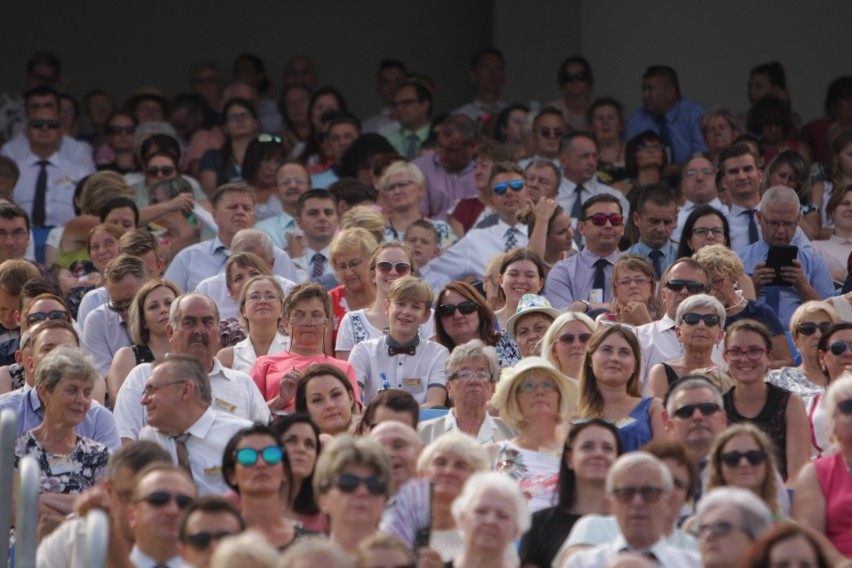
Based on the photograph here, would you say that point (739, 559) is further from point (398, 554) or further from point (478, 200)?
point (478, 200)

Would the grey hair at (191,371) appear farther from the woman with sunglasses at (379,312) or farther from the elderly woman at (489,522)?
the elderly woman at (489,522)

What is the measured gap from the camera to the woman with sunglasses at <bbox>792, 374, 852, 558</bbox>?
7.72 m

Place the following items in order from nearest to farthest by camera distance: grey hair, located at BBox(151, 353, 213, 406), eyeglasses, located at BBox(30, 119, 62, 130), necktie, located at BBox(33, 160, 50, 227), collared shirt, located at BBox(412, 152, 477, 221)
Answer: grey hair, located at BBox(151, 353, 213, 406) < necktie, located at BBox(33, 160, 50, 227) < collared shirt, located at BBox(412, 152, 477, 221) < eyeglasses, located at BBox(30, 119, 62, 130)

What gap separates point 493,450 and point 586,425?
2.48 feet

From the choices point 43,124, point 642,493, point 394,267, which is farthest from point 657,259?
point 43,124

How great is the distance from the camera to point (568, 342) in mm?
9156

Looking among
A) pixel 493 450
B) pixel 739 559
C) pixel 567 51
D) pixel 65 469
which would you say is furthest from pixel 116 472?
pixel 567 51

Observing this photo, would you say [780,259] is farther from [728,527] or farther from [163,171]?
[163,171]

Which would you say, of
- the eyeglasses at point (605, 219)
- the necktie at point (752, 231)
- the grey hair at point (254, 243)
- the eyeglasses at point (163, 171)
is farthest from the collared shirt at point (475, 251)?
the eyeglasses at point (163, 171)

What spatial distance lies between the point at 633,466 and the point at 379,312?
3702 millimetres

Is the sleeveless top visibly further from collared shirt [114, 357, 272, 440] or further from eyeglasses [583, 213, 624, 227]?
eyeglasses [583, 213, 624, 227]

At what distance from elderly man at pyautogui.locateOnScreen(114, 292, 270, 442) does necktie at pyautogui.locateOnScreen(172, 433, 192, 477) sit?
1.38 feet

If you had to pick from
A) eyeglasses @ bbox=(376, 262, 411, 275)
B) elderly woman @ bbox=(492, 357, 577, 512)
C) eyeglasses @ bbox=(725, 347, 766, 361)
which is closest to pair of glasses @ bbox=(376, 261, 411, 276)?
eyeglasses @ bbox=(376, 262, 411, 275)

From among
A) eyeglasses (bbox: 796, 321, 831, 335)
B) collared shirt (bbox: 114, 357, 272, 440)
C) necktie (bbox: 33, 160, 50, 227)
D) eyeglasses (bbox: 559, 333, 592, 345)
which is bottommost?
collared shirt (bbox: 114, 357, 272, 440)
